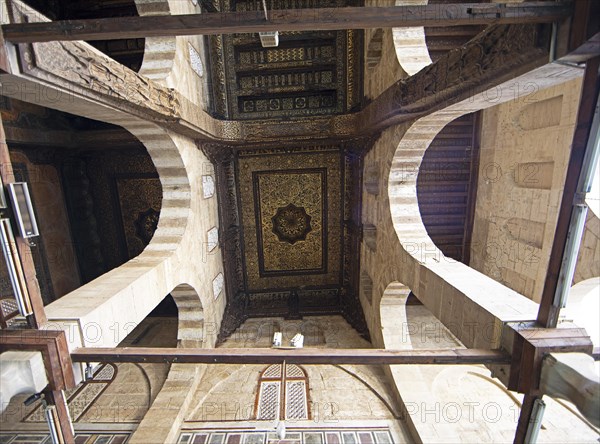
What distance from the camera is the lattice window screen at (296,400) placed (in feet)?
10.7

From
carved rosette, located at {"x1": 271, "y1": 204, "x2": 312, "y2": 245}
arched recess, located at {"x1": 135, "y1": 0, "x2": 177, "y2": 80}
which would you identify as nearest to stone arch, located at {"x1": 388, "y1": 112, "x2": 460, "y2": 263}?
carved rosette, located at {"x1": 271, "y1": 204, "x2": 312, "y2": 245}

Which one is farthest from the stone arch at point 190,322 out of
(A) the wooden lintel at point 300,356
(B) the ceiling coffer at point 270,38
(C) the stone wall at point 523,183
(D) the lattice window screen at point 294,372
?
(C) the stone wall at point 523,183

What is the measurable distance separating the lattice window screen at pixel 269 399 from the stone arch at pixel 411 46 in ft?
12.5

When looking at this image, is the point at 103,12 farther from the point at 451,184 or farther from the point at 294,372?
the point at 451,184

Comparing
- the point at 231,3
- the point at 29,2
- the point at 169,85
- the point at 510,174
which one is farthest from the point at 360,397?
the point at 29,2

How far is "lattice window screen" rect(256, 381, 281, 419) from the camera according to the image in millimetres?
3261

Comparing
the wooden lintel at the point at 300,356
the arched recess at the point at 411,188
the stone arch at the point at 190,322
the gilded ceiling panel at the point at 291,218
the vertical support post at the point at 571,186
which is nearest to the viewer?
the vertical support post at the point at 571,186

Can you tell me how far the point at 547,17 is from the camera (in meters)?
1.16

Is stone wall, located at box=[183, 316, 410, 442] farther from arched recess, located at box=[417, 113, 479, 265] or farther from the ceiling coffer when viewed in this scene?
the ceiling coffer

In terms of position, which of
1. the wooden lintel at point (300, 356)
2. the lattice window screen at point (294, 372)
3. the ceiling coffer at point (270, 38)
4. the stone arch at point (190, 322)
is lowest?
the lattice window screen at point (294, 372)

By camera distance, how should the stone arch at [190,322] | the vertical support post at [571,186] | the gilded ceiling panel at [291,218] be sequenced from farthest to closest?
1. the gilded ceiling panel at [291,218]
2. the stone arch at [190,322]
3. the vertical support post at [571,186]

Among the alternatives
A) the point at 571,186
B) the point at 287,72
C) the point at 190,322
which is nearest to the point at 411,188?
the point at 571,186

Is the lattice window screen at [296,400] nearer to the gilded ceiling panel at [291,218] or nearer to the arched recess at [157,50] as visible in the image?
the gilded ceiling panel at [291,218]

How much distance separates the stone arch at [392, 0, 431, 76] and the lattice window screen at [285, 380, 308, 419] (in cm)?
375
